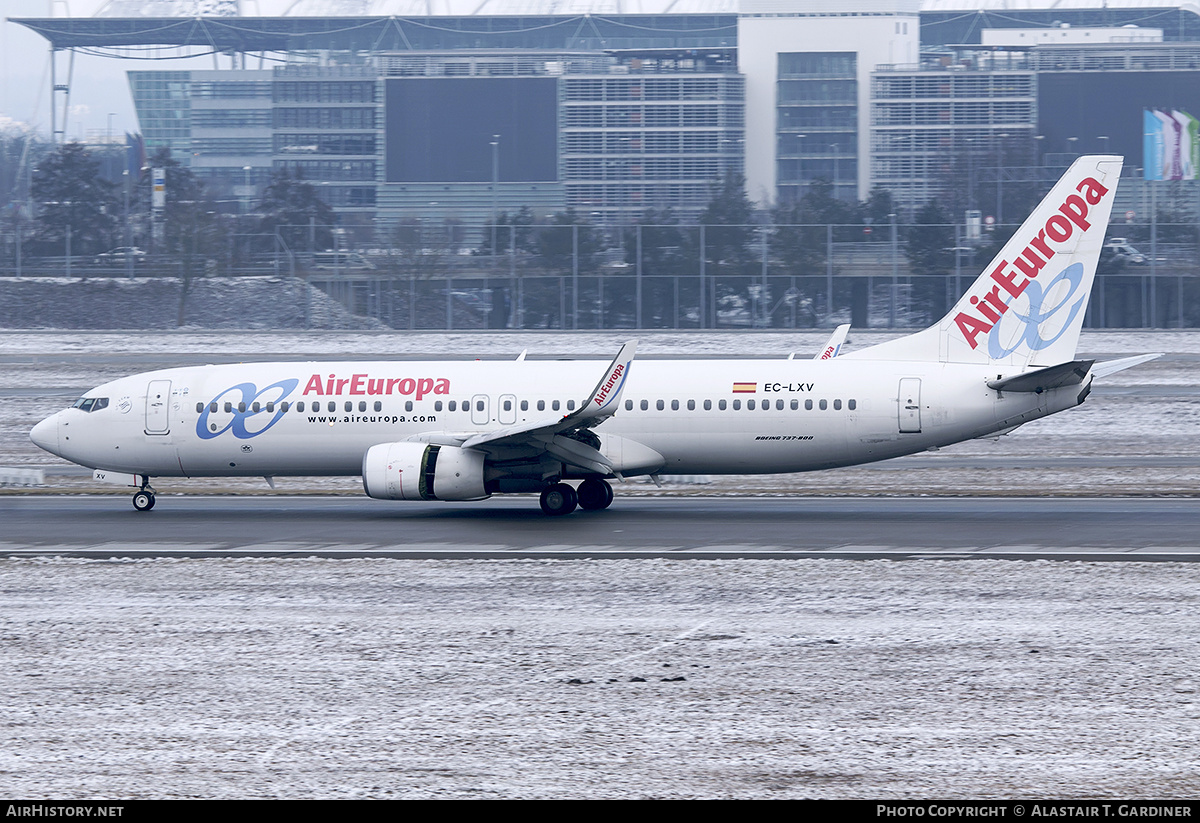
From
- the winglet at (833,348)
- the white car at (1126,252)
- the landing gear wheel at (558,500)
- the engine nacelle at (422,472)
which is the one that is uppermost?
the white car at (1126,252)

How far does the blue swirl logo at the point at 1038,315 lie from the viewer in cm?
3084

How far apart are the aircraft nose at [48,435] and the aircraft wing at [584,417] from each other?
10587 mm

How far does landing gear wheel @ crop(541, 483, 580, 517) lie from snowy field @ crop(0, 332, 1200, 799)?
6.61 metres

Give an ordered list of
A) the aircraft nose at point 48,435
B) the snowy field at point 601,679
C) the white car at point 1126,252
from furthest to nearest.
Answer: the white car at point 1126,252 → the aircraft nose at point 48,435 → the snowy field at point 601,679

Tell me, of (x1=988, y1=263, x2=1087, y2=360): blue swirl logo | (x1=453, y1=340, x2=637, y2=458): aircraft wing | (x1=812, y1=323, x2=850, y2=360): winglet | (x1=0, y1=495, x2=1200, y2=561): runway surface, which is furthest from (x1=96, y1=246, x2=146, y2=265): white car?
(x1=988, y1=263, x2=1087, y2=360): blue swirl logo

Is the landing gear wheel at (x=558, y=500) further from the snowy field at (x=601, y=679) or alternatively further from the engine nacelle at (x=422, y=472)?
the snowy field at (x=601, y=679)

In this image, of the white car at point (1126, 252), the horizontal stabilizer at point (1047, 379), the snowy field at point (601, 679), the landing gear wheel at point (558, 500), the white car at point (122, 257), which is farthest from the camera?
the white car at point (122, 257)

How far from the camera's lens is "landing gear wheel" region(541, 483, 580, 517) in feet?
103

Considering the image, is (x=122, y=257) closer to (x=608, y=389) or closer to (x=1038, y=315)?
(x=608, y=389)

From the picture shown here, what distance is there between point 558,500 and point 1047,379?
1065cm

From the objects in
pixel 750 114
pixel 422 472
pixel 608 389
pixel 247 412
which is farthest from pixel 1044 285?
pixel 750 114

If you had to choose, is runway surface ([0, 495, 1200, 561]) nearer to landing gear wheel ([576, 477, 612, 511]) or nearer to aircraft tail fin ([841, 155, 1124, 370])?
landing gear wheel ([576, 477, 612, 511])

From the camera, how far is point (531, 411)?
3203 centimetres

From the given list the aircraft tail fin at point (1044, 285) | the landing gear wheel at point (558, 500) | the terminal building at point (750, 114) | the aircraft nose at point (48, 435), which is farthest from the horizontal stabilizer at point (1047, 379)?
the terminal building at point (750, 114)
